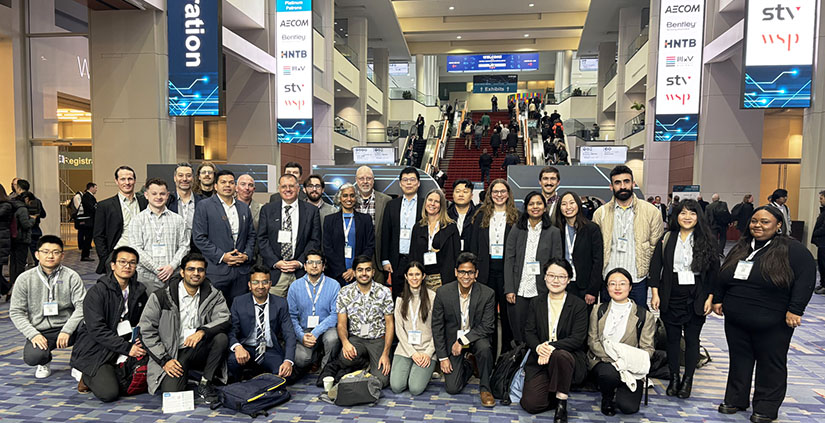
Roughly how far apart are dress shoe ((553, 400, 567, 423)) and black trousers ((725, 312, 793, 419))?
139 cm

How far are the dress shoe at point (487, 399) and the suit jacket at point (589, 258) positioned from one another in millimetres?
1255

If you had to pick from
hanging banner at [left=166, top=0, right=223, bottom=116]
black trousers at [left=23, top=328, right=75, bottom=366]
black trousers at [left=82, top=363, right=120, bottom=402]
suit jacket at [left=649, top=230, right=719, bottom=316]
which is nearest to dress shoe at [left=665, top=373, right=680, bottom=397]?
suit jacket at [left=649, top=230, right=719, bottom=316]

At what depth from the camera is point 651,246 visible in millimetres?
4566

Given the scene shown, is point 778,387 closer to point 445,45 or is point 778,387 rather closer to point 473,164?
point 473,164

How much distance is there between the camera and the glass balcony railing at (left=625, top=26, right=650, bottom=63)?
20727 mm

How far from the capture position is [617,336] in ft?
13.8

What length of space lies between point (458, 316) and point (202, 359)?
7.38 feet

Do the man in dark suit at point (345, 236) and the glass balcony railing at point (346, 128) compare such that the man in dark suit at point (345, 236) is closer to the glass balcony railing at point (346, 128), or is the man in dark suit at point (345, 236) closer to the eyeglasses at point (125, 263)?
the eyeglasses at point (125, 263)

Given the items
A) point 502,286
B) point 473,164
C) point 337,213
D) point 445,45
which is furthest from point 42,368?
point 445,45

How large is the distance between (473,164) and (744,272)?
56.2 feet

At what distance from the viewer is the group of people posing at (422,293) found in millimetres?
4008

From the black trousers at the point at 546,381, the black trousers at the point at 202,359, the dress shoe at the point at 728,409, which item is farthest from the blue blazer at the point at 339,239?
the dress shoe at the point at 728,409

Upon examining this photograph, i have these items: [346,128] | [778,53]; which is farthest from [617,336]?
[346,128]

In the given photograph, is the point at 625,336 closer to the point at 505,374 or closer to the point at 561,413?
the point at 561,413
